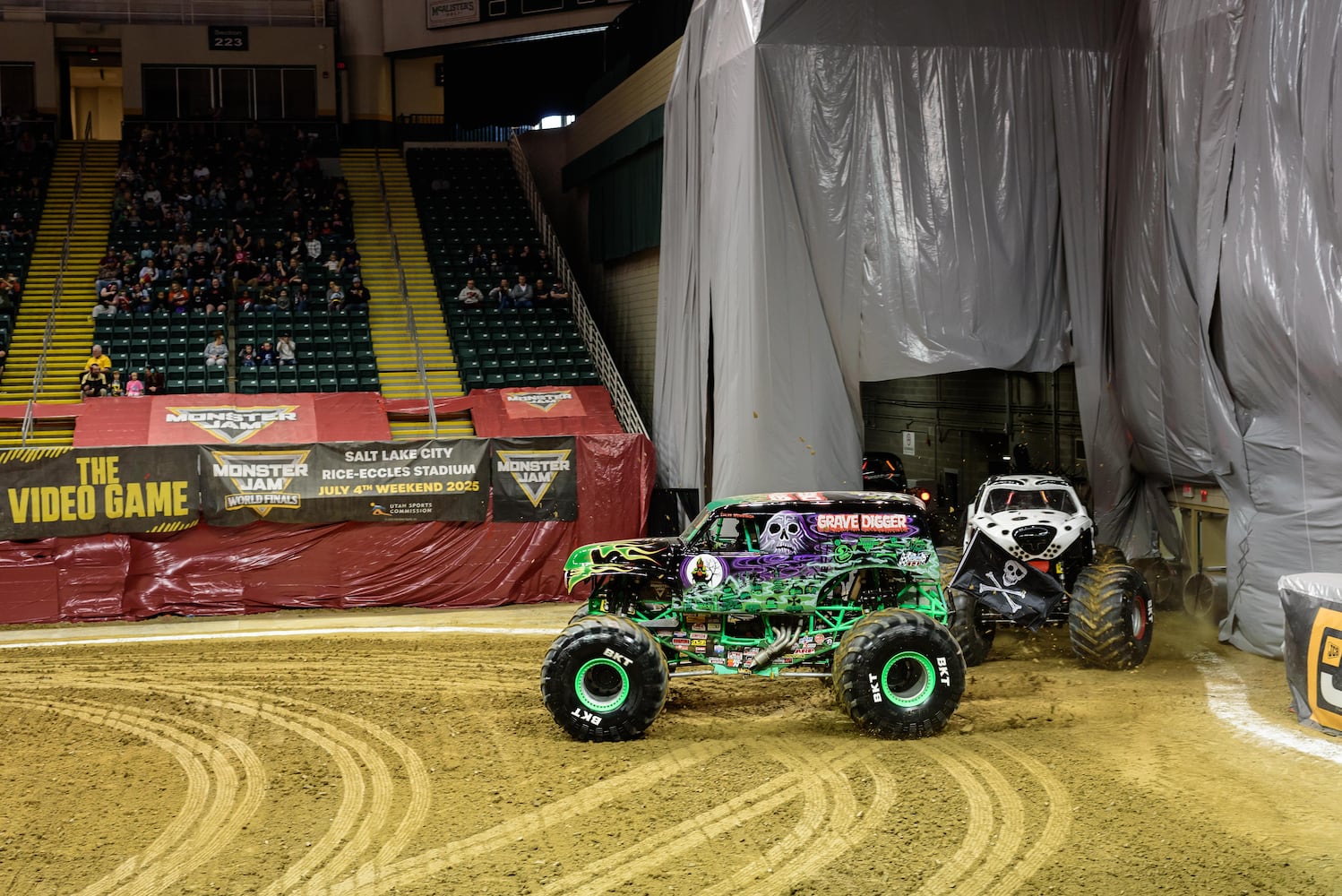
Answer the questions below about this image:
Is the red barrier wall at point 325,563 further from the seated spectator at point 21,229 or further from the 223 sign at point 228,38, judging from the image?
the 223 sign at point 228,38

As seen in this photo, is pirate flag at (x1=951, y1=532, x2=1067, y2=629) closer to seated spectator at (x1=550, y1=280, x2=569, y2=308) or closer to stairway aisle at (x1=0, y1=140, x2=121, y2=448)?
seated spectator at (x1=550, y1=280, x2=569, y2=308)

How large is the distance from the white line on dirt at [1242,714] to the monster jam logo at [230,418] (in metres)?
15.7

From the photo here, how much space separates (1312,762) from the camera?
954 cm

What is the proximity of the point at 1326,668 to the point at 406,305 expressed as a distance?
823 inches

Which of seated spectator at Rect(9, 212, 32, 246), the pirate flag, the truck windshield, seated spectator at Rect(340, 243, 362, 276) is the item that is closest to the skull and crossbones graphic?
the pirate flag

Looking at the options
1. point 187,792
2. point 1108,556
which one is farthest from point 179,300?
point 1108,556

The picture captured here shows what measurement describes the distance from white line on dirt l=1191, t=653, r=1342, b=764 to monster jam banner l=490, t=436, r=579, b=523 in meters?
9.03

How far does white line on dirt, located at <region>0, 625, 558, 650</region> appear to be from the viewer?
1517 centimetres

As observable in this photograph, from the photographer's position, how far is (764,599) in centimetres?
1070

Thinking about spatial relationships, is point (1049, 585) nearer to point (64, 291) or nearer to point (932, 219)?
point (932, 219)

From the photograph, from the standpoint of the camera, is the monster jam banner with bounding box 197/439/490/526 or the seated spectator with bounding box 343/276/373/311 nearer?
the monster jam banner with bounding box 197/439/490/526

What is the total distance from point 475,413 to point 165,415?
17.7 feet

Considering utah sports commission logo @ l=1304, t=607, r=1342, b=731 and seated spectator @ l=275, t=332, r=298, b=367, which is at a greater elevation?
seated spectator @ l=275, t=332, r=298, b=367

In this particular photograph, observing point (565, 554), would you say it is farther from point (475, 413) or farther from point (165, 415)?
point (165, 415)
